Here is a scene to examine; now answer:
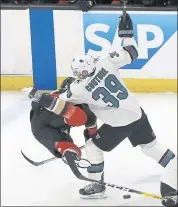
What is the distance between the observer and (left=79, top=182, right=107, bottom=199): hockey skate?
3.37 meters

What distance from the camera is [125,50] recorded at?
303 cm

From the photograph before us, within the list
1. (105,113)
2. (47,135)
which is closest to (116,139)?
(105,113)

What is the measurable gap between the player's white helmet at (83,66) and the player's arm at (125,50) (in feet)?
0.41

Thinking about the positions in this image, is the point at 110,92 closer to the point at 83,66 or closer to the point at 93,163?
the point at 83,66

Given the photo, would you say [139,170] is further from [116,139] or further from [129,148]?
[116,139]

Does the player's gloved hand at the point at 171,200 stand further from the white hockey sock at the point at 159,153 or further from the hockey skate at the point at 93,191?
the hockey skate at the point at 93,191

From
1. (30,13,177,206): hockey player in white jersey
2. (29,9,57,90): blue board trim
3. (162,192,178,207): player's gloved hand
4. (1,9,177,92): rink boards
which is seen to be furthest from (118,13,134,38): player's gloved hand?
(29,9,57,90): blue board trim

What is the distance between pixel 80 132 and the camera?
14.2ft

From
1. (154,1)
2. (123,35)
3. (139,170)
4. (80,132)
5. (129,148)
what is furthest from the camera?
(154,1)

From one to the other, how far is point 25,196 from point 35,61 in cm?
174

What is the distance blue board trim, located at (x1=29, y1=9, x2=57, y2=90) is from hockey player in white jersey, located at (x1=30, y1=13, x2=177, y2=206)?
161 centimetres

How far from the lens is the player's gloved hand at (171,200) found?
311cm

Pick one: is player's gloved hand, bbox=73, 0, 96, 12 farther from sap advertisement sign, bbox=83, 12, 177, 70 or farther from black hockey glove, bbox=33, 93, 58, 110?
black hockey glove, bbox=33, 93, 58, 110

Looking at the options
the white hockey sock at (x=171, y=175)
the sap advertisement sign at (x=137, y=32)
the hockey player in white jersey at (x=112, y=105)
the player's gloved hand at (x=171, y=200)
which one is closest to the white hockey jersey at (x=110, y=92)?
the hockey player in white jersey at (x=112, y=105)
